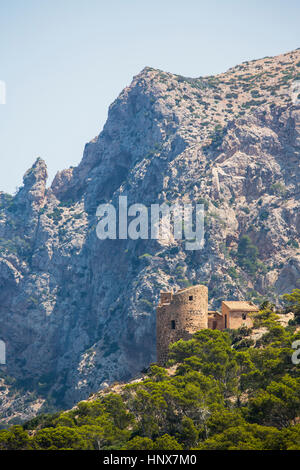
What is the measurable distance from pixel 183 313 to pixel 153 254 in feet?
272

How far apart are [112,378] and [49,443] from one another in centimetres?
9198

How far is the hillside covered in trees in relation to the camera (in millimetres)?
61688

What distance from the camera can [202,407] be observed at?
6806cm

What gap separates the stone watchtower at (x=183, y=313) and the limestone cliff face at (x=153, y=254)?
69.2 m

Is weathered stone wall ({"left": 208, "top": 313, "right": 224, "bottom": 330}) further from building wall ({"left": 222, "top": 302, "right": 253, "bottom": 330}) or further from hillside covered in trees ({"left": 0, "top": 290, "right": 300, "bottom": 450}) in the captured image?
hillside covered in trees ({"left": 0, "top": 290, "right": 300, "bottom": 450})

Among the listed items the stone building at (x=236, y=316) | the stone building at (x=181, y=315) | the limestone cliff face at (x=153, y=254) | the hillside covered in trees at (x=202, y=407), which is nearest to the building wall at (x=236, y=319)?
the stone building at (x=236, y=316)

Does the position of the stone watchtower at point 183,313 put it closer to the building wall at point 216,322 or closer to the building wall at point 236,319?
the building wall at point 236,319

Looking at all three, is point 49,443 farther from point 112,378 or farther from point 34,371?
point 34,371

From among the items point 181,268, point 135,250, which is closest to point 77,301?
point 135,250

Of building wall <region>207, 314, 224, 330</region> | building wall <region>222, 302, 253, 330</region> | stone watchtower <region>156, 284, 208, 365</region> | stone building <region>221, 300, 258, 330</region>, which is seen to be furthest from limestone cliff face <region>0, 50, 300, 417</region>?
stone watchtower <region>156, 284, 208, 365</region>

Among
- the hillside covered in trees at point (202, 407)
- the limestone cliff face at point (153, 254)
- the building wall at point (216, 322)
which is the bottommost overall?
the hillside covered in trees at point (202, 407)

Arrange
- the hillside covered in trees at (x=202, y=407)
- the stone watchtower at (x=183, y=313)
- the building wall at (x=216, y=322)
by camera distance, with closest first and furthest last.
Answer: the hillside covered in trees at (x=202, y=407) < the stone watchtower at (x=183, y=313) < the building wall at (x=216, y=322)

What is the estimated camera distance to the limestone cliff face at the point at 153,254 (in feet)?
525

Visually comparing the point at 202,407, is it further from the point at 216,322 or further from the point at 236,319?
the point at 216,322
